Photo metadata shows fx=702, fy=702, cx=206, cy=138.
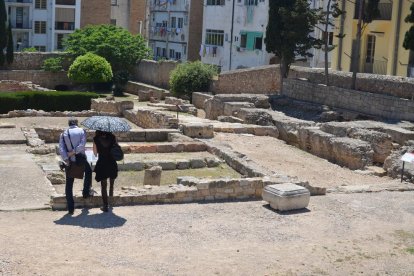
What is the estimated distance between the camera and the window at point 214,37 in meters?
51.7

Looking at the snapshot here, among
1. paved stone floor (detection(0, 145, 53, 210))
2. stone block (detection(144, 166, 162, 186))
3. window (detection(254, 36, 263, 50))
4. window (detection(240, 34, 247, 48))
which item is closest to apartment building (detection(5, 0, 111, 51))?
window (detection(240, 34, 247, 48))

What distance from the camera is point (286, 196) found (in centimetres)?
1405

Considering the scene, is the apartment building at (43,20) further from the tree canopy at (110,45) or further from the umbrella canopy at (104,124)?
the umbrella canopy at (104,124)

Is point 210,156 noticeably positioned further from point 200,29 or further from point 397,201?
point 200,29

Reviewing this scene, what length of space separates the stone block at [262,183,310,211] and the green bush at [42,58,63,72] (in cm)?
3634

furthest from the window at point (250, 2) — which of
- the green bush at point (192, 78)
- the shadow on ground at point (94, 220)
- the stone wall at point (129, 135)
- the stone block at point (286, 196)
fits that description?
the shadow on ground at point (94, 220)

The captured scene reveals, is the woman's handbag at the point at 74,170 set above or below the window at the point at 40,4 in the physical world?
below

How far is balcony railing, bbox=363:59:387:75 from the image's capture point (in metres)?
36.7

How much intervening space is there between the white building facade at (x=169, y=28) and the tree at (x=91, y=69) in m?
12.1

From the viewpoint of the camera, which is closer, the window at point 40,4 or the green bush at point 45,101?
the green bush at point 45,101

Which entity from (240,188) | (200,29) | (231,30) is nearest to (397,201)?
(240,188)

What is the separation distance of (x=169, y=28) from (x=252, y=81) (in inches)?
835

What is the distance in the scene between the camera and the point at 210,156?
2120cm

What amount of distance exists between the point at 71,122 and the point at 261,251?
4.55m
